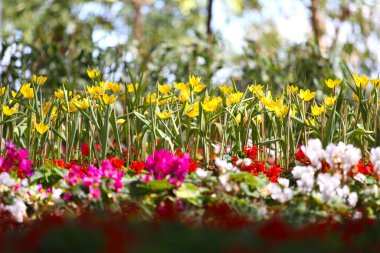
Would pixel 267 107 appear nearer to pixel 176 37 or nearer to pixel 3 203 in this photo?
pixel 3 203

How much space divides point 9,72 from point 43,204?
Result: 3.13 m

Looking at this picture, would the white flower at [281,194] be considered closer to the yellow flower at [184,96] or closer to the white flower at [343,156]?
the white flower at [343,156]

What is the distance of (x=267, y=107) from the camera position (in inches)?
134

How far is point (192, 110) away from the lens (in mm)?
3488

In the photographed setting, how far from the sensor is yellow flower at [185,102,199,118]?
3.45 metres

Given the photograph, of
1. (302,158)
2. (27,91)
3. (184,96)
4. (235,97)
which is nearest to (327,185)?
(302,158)

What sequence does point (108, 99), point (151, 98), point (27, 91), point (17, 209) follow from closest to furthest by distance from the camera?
point (17, 209)
point (108, 99)
point (27, 91)
point (151, 98)

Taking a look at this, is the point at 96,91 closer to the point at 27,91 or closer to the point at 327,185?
the point at 27,91

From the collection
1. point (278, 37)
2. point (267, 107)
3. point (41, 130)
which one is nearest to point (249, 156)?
point (267, 107)

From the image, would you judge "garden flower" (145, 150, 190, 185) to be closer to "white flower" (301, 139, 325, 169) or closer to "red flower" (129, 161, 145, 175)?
"red flower" (129, 161, 145, 175)

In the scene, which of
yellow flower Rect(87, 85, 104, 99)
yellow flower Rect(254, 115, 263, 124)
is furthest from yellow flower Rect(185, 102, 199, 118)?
yellow flower Rect(87, 85, 104, 99)

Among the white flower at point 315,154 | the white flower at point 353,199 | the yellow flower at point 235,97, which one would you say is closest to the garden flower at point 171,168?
the white flower at point 315,154

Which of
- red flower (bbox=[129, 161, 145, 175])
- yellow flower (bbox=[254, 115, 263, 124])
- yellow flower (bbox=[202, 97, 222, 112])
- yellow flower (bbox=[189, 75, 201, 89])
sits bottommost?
red flower (bbox=[129, 161, 145, 175])

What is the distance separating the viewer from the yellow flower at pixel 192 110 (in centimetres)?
345
